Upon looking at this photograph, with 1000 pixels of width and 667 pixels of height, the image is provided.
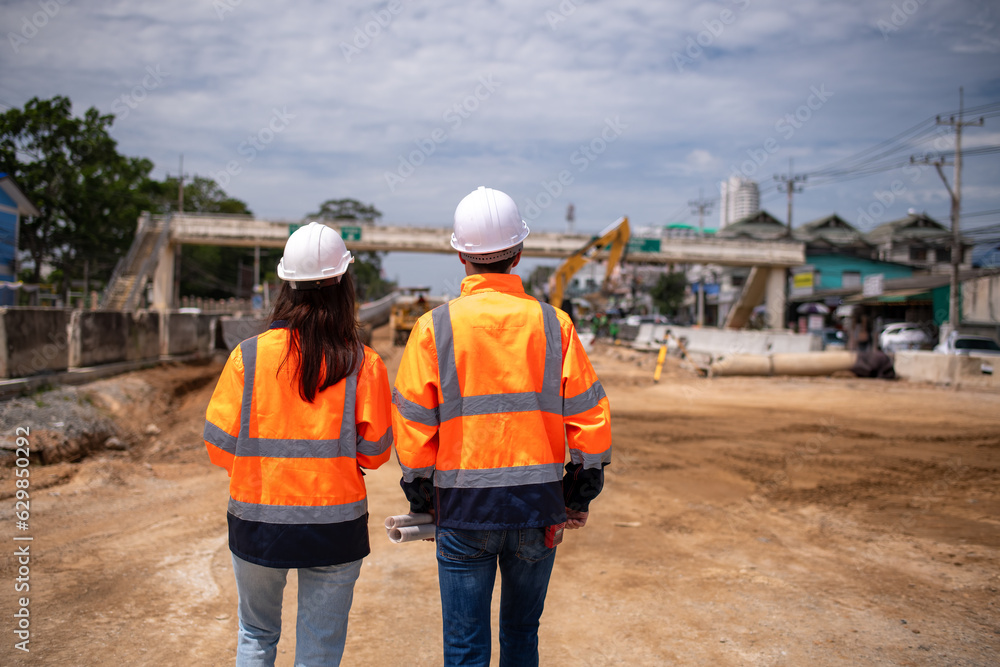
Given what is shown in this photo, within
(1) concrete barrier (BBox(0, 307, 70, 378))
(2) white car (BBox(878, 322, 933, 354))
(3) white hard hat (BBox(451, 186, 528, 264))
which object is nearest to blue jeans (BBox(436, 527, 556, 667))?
(3) white hard hat (BBox(451, 186, 528, 264))

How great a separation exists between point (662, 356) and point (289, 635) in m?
15.9

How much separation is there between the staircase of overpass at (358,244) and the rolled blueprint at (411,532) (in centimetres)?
3365

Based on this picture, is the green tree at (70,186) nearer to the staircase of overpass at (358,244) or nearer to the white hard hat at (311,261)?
the staircase of overpass at (358,244)

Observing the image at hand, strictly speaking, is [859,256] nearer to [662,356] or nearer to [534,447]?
[662,356]

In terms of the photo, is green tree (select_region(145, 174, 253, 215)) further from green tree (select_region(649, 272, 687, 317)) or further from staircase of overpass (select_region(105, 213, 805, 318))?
green tree (select_region(649, 272, 687, 317))

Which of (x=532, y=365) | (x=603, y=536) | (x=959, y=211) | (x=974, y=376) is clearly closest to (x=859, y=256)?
(x=959, y=211)

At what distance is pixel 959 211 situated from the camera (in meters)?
25.4

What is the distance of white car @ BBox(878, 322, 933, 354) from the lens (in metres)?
26.3

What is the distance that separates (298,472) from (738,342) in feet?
74.9

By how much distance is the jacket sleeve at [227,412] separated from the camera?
2.18 metres

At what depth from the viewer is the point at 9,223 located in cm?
2939

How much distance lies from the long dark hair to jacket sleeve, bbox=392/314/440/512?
208 millimetres

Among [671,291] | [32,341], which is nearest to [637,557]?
[32,341]

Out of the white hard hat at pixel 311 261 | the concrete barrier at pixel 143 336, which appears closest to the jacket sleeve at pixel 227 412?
the white hard hat at pixel 311 261
